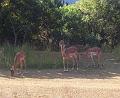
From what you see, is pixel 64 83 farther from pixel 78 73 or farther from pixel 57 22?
pixel 57 22

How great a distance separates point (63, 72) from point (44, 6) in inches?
208

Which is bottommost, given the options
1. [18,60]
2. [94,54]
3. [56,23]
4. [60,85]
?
[60,85]

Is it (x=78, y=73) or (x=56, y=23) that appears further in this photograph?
(x=56, y=23)

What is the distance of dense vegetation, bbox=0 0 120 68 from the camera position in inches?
932

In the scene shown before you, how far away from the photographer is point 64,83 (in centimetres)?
1697

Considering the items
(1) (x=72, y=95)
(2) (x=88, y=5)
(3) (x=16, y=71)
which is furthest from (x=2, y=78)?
(2) (x=88, y=5)

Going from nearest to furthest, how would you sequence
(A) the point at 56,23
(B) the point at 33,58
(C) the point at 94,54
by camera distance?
(B) the point at 33,58 < (C) the point at 94,54 < (A) the point at 56,23

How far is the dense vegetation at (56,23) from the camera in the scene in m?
23.7

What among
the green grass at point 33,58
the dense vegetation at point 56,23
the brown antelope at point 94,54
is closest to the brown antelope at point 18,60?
the green grass at point 33,58

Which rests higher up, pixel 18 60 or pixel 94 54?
pixel 94 54

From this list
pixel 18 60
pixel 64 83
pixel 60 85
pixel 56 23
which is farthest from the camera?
pixel 56 23

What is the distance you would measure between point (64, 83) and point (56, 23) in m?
8.02

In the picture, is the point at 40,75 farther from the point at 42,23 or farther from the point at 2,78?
the point at 42,23

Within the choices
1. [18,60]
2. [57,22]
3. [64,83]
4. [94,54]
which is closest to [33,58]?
[18,60]
